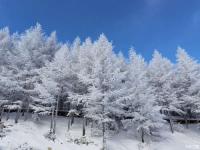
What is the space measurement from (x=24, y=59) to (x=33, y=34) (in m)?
4.97

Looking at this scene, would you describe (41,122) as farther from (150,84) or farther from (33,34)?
(150,84)

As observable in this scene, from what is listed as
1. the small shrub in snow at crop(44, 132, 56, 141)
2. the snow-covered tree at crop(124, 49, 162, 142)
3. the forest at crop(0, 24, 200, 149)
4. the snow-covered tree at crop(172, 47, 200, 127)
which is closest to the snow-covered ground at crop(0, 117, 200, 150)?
the small shrub in snow at crop(44, 132, 56, 141)

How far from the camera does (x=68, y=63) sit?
30234 millimetres

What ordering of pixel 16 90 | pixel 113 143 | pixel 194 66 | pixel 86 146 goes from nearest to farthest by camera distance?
pixel 86 146 → pixel 113 143 → pixel 16 90 → pixel 194 66

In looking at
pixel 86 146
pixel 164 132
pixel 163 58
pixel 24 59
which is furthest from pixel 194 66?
pixel 24 59

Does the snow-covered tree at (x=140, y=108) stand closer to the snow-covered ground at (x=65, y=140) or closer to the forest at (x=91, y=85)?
the forest at (x=91, y=85)

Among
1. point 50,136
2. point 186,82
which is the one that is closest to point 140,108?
point 50,136

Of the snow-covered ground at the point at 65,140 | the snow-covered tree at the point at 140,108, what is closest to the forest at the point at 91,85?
the snow-covered tree at the point at 140,108

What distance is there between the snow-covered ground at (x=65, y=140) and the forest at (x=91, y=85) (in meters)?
1.02

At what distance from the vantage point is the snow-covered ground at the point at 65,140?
2134 centimetres

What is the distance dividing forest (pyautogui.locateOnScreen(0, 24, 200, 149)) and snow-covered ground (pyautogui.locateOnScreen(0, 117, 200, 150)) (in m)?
1.02

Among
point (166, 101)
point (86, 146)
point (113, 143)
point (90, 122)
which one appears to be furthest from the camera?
point (166, 101)

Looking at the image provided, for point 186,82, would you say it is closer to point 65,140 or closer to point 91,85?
point 91,85

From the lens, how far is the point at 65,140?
81.3 feet
